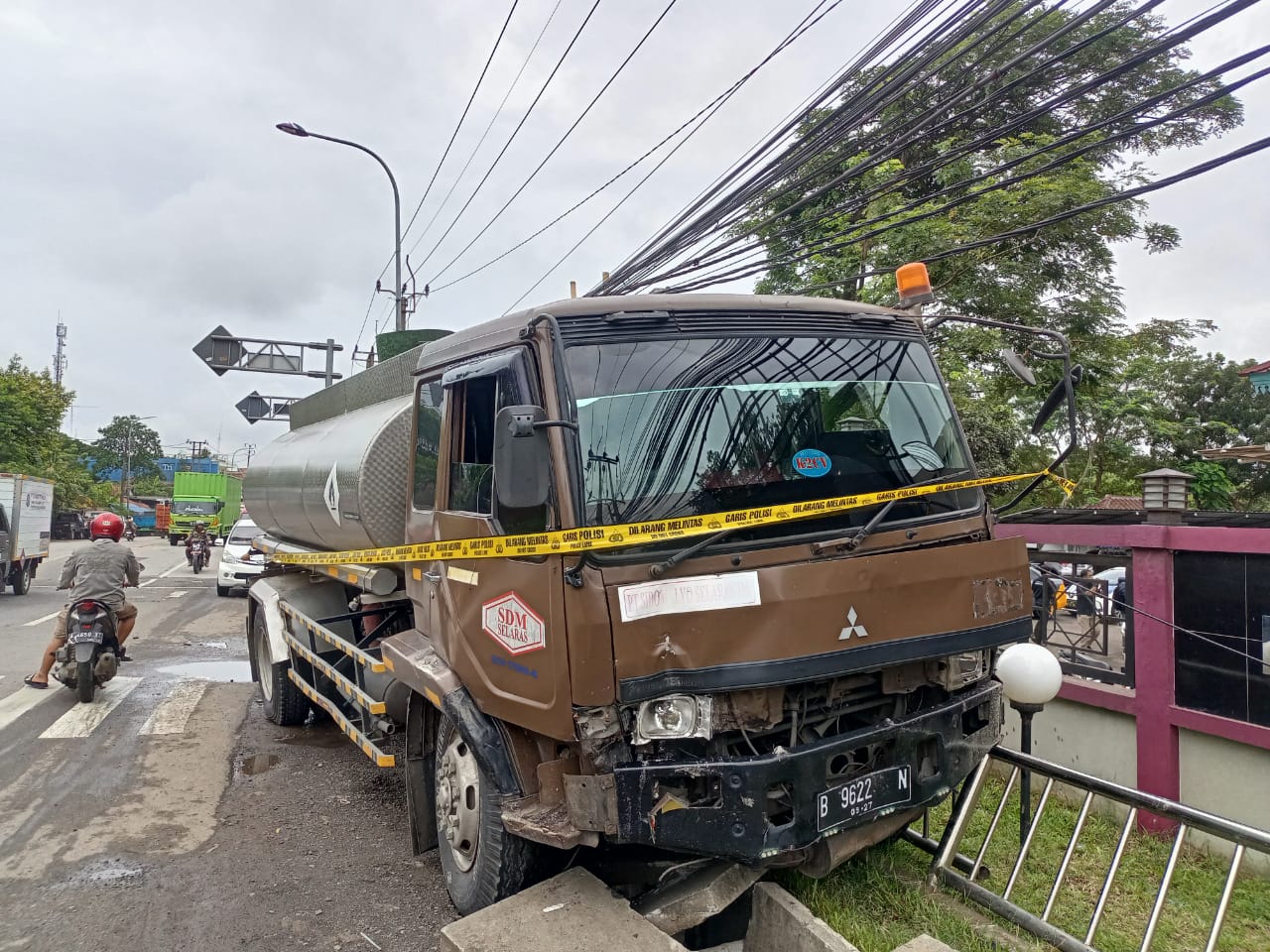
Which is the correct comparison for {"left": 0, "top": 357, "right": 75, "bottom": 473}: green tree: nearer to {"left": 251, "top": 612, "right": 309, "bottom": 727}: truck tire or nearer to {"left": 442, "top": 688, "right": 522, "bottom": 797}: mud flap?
{"left": 251, "top": 612, "right": 309, "bottom": 727}: truck tire

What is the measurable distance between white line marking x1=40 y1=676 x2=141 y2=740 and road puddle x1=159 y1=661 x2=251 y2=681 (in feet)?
2.28

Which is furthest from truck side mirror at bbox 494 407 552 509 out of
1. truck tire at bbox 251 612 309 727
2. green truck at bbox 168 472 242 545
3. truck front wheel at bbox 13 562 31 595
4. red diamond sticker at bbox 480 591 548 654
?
green truck at bbox 168 472 242 545

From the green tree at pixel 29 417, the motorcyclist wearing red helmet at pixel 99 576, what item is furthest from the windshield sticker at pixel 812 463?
the green tree at pixel 29 417

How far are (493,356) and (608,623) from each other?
1321mm

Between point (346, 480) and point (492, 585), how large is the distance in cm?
223

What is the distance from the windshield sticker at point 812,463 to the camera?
3.34 m

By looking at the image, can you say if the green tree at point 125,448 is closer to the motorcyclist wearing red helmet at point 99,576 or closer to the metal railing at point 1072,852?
the motorcyclist wearing red helmet at point 99,576

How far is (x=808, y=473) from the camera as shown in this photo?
3.34 metres

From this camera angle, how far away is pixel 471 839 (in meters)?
3.70

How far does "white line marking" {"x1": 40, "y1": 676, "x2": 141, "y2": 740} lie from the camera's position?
6886 millimetres

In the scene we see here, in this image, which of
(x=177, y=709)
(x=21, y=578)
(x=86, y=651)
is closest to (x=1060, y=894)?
(x=177, y=709)

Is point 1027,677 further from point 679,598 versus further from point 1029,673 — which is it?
point 679,598

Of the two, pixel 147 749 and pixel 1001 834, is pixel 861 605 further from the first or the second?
pixel 147 749

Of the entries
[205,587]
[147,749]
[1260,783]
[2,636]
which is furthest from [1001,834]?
[205,587]
